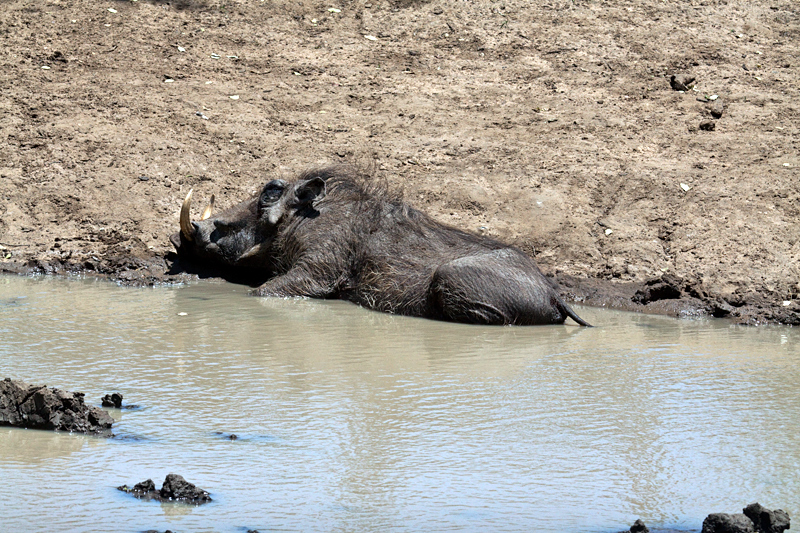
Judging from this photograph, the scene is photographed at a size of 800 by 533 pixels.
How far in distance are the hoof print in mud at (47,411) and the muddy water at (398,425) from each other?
0.30 ft

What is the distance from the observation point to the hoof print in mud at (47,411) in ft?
12.9

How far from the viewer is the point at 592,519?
3.24m

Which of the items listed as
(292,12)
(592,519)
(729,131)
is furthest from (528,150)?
(592,519)

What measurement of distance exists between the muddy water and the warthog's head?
1.63m

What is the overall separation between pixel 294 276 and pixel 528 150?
123 inches

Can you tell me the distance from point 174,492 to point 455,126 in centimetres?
758

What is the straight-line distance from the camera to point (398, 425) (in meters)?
4.17

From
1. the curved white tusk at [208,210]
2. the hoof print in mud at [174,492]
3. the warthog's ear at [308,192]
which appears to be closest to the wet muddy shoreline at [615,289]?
the curved white tusk at [208,210]

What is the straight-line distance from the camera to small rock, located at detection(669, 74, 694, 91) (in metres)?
11.1

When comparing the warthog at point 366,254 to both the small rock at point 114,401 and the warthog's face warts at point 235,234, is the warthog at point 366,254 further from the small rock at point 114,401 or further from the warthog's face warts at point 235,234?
the small rock at point 114,401

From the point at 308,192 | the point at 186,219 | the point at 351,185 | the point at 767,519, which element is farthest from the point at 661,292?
the point at 767,519

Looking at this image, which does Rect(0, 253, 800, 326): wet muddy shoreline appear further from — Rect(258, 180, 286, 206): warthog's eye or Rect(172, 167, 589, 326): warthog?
Rect(258, 180, 286, 206): warthog's eye

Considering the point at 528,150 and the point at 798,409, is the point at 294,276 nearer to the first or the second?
the point at 528,150

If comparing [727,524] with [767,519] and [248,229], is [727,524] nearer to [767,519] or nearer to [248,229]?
[767,519]
